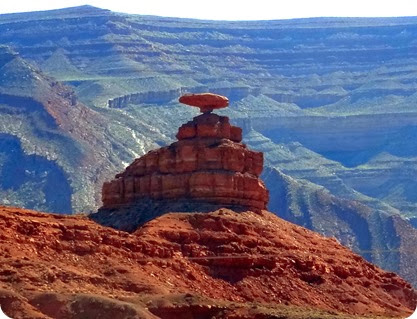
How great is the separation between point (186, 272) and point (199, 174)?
10735 mm

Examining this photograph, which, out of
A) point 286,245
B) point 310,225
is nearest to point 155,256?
point 286,245

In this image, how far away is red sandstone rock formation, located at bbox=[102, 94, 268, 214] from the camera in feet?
337

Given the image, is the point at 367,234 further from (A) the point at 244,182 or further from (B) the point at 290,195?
(A) the point at 244,182

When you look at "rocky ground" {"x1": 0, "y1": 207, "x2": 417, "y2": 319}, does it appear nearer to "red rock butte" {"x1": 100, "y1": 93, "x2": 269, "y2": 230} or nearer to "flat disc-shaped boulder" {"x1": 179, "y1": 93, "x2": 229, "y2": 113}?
"red rock butte" {"x1": 100, "y1": 93, "x2": 269, "y2": 230}

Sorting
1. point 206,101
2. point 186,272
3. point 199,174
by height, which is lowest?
point 186,272

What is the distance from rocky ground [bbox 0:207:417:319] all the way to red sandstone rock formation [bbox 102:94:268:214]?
61.6 inches

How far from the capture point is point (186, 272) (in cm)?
9269

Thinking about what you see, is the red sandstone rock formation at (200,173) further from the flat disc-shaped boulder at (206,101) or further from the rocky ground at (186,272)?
the rocky ground at (186,272)

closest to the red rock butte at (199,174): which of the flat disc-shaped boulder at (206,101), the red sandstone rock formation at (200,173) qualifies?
the red sandstone rock formation at (200,173)

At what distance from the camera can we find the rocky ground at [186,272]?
8238 cm

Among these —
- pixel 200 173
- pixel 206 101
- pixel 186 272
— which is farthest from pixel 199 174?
pixel 186 272

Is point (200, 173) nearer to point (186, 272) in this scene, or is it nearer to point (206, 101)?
point (206, 101)

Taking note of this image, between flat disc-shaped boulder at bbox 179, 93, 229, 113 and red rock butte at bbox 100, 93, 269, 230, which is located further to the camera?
flat disc-shaped boulder at bbox 179, 93, 229, 113

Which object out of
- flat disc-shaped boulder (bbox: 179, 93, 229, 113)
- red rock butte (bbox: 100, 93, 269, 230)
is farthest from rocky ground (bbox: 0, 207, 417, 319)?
flat disc-shaped boulder (bbox: 179, 93, 229, 113)
